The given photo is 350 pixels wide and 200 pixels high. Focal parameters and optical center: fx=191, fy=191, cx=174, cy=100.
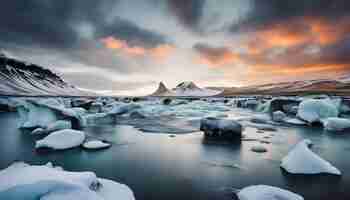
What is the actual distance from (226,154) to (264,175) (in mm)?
1251

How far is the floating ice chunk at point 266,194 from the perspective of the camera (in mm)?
2215

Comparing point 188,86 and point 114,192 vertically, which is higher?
point 188,86

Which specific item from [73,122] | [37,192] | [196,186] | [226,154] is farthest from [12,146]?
[226,154]

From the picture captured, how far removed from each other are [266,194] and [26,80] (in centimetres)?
11424

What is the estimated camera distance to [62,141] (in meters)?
4.81

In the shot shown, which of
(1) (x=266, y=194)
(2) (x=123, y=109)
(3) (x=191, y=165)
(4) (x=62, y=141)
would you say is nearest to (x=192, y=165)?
(3) (x=191, y=165)

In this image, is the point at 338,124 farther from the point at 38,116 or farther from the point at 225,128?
the point at 38,116

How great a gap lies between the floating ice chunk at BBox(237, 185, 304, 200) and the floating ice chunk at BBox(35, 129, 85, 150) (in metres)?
4.12

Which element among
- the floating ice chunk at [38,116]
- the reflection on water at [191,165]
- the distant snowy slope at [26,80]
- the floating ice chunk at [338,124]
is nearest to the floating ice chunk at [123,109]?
the floating ice chunk at [38,116]

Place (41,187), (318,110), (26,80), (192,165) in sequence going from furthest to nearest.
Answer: (26,80)
(318,110)
(192,165)
(41,187)

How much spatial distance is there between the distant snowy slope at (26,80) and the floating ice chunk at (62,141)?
86.6m

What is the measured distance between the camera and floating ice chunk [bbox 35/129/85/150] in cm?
473

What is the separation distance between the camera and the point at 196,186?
290cm

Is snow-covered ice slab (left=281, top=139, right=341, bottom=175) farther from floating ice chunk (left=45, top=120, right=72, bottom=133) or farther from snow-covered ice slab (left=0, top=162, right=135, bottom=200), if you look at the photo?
floating ice chunk (left=45, top=120, right=72, bottom=133)
